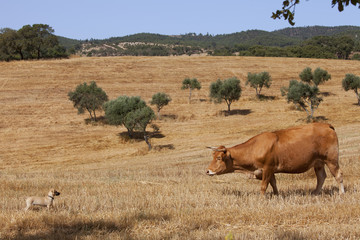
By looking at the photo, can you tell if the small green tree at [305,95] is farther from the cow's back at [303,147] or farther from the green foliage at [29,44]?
the green foliage at [29,44]

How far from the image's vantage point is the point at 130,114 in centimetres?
4725

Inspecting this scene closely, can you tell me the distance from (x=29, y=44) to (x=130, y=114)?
60.5 meters

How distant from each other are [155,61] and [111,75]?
713 inches

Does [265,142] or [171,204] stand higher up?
Answer: [265,142]

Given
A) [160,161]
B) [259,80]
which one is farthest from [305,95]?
[160,161]

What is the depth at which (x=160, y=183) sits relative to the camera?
12.3 metres

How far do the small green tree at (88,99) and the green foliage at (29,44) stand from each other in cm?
4548

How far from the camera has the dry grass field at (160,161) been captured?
683cm

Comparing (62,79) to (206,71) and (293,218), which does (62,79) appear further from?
(293,218)

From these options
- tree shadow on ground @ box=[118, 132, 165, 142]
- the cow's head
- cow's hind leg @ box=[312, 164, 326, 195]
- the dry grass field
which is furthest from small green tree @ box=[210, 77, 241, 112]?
the cow's head

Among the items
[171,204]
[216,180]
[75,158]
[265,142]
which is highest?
[265,142]

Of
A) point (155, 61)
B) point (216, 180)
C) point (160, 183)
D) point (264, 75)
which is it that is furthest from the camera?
point (155, 61)

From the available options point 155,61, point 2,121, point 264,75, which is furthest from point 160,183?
point 155,61

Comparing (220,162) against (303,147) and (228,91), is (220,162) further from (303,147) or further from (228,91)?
(228,91)
